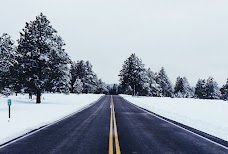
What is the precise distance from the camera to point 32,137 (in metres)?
12.1

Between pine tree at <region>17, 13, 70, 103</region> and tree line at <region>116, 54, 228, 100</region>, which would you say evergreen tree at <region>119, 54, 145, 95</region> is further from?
pine tree at <region>17, 13, 70, 103</region>

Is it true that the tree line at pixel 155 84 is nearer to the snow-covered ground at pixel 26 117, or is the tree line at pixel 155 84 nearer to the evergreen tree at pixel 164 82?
the evergreen tree at pixel 164 82

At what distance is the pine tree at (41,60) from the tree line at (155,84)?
49467 millimetres

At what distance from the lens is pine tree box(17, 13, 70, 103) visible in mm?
38375

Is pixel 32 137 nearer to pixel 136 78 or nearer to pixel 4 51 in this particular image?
pixel 4 51

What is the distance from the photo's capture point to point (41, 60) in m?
38.8

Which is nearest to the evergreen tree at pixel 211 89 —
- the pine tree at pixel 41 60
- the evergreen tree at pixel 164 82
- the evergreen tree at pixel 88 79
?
the evergreen tree at pixel 164 82

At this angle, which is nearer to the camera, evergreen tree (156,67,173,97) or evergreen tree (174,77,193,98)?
evergreen tree (156,67,173,97)

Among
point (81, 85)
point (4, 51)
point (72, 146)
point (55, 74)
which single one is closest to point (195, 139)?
point (72, 146)

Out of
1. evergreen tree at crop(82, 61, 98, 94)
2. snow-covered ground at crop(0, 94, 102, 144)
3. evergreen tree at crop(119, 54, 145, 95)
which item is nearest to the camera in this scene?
snow-covered ground at crop(0, 94, 102, 144)

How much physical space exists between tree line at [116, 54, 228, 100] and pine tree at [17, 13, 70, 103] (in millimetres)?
49467

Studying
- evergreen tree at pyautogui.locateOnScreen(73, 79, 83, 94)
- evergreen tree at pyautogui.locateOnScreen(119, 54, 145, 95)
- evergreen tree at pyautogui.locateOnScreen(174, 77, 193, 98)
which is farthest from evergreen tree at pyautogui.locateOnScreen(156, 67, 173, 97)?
evergreen tree at pyautogui.locateOnScreen(73, 79, 83, 94)

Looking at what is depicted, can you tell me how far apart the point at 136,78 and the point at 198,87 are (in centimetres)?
4000

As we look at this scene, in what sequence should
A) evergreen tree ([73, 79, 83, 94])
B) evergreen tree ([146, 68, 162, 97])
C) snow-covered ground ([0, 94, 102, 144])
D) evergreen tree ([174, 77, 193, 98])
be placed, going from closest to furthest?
1. snow-covered ground ([0, 94, 102, 144])
2. evergreen tree ([73, 79, 83, 94])
3. evergreen tree ([146, 68, 162, 97])
4. evergreen tree ([174, 77, 193, 98])
